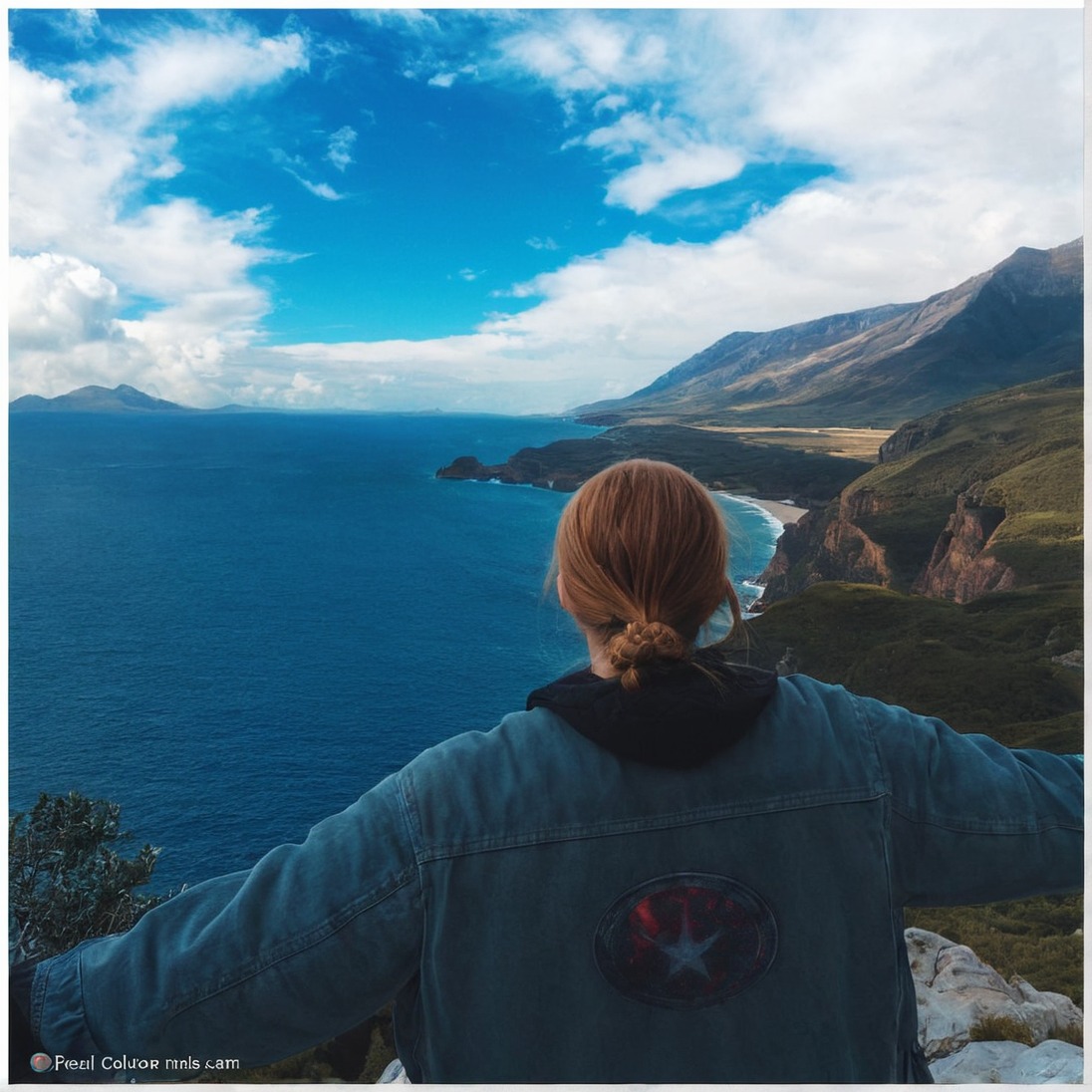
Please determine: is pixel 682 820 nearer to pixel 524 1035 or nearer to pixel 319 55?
pixel 524 1035

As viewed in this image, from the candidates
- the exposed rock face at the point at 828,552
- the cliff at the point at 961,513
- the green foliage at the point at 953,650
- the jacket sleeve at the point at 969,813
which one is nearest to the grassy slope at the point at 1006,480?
the cliff at the point at 961,513

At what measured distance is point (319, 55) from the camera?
10891mm

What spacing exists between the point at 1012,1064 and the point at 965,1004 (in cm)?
123

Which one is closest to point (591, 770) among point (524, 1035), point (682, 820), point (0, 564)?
point (682, 820)

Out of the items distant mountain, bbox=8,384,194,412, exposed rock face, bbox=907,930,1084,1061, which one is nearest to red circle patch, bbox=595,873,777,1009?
exposed rock face, bbox=907,930,1084,1061

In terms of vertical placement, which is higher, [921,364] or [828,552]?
[921,364]

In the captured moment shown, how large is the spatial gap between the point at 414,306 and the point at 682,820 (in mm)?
49183

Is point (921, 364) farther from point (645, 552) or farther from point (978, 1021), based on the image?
point (645, 552)

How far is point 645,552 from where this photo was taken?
1.08 metres

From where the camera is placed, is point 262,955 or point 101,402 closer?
point 262,955

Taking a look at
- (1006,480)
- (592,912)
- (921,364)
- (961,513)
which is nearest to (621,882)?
(592,912)

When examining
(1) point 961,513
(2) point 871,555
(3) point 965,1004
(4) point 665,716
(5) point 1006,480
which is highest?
(5) point 1006,480

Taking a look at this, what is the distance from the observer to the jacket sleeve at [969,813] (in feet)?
3.49

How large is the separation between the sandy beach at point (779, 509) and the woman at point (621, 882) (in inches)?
1820
